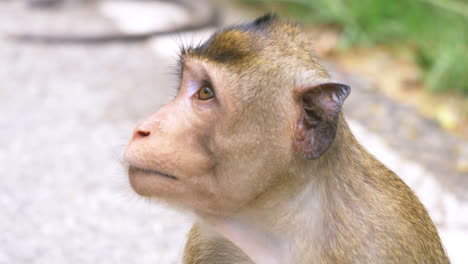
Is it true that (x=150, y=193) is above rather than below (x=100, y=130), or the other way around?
above

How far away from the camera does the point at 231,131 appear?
5.70ft

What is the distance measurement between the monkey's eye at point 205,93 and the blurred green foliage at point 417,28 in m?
2.66

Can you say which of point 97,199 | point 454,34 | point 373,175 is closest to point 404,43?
point 454,34

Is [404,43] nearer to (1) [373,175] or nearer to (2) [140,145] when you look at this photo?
(1) [373,175]

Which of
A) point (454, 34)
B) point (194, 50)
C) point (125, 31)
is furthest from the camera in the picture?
point (125, 31)

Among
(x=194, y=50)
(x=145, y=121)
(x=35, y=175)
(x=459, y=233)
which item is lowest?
(x=35, y=175)

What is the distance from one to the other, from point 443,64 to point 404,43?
1.99 ft

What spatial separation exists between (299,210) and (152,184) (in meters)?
0.36

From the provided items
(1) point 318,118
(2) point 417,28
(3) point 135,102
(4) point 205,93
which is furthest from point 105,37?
(1) point 318,118

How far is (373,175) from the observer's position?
1907 millimetres

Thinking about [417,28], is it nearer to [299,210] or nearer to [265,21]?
[265,21]

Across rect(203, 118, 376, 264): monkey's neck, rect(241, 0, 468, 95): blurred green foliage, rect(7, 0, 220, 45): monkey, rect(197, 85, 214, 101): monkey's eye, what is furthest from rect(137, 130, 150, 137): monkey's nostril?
rect(7, 0, 220, 45): monkey

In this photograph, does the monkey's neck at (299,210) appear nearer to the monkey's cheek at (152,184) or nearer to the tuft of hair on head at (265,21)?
the monkey's cheek at (152,184)

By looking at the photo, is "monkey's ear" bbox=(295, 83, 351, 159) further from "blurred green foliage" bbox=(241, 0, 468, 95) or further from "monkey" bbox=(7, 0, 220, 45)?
"monkey" bbox=(7, 0, 220, 45)
